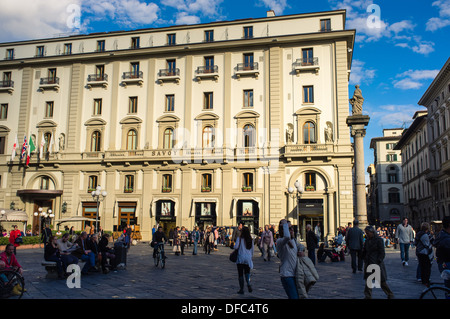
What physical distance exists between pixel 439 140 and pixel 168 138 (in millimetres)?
32795

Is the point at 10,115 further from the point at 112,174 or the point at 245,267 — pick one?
the point at 245,267

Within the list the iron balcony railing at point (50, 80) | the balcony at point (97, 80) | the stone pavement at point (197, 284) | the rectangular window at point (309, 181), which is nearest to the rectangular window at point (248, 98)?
the rectangular window at point (309, 181)

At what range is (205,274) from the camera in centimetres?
1352

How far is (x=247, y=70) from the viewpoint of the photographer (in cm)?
3538

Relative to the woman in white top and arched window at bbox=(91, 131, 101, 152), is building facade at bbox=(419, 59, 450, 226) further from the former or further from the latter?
the woman in white top

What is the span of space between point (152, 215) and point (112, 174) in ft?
17.9

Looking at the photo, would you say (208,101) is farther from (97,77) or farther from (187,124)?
(97,77)

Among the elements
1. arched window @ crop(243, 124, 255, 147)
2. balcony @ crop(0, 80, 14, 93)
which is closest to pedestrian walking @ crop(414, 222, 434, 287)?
arched window @ crop(243, 124, 255, 147)

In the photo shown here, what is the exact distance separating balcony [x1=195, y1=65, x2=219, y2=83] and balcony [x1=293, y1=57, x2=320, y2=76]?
7.06 metres

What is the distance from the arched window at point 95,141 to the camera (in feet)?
123

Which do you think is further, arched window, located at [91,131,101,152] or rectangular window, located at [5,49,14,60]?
rectangular window, located at [5,49,14,60]

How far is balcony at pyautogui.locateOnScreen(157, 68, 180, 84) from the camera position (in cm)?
3665
